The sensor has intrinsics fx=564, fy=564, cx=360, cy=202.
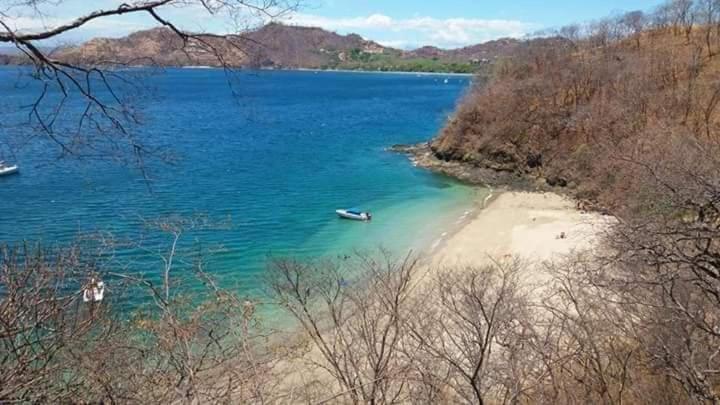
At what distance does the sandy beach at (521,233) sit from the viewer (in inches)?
1067

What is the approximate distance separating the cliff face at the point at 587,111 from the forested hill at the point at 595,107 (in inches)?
3.4

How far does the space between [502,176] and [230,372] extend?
39825mm

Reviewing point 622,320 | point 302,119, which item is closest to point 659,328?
point 622,320

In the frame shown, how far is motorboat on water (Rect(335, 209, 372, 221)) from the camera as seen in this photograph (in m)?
33.4

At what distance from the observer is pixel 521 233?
30719 millimetres

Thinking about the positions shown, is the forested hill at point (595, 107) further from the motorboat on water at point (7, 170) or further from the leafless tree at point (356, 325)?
the motorboat on water at point (7, 170)

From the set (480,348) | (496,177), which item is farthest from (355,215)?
(480,348)

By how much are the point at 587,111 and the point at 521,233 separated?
18.8 m

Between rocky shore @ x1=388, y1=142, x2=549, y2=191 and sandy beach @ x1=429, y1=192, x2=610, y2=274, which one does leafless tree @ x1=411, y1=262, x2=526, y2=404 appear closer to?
sandy beach @ x1=429, y1=192, x2=610, y2=274

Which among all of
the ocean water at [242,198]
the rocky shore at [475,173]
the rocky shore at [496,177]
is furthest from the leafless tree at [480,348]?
the rocky shore at [475,173]

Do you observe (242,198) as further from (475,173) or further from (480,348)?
(480,348)

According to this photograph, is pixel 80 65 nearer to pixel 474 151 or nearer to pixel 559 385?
pixel 559 385

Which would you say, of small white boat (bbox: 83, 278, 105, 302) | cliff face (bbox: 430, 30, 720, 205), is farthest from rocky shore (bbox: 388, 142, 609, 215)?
small white boat (bbox: 83, 278, 105, 302)

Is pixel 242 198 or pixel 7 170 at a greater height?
pixel 7 170
